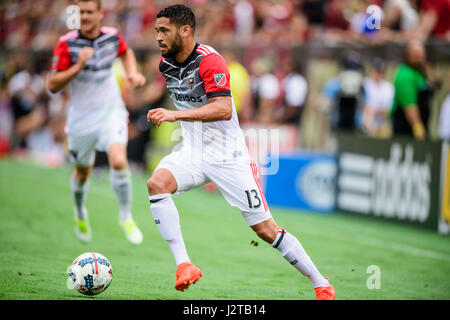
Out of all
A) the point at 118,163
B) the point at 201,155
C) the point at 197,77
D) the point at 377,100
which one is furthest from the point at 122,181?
the point at 377,100

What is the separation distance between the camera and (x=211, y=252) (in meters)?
9.12

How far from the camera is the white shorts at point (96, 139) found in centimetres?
875

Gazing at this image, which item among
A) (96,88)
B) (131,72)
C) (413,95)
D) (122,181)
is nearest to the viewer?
(131,72)

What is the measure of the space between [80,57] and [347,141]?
6.56m

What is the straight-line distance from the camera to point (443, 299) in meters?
6.93

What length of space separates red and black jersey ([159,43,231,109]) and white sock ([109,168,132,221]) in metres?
2.42

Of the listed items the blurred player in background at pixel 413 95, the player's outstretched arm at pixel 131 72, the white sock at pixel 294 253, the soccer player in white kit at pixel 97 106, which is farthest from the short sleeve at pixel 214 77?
the blurred player in background at pixel 413 95

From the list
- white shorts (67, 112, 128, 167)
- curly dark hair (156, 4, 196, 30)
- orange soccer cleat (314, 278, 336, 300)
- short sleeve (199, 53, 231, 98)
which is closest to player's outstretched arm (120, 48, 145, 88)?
white shorts (67, 112, 128, 167)

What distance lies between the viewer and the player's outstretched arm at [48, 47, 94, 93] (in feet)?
26.2

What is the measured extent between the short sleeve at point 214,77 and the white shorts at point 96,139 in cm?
295

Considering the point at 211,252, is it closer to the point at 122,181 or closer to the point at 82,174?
the point at 122,181

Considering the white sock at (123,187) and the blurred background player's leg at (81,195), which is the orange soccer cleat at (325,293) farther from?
the blurred background player's leg at (81,195)

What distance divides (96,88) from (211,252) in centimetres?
257
